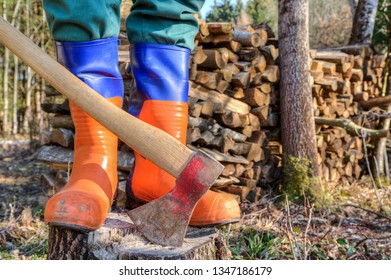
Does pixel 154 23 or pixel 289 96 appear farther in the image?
pixel 289 96

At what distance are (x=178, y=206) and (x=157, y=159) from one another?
0.51 ft

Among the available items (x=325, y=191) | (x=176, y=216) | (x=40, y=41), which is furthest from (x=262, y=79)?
(x=40, y=41)

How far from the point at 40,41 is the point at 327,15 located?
6282mm

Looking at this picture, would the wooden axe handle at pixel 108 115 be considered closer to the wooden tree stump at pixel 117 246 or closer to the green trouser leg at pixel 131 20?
the green trouser leg at pixel 131 20

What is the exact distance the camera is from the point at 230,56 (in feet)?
11.7

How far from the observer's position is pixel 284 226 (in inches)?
110

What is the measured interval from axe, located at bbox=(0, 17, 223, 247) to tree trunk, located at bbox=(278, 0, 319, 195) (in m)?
2.48

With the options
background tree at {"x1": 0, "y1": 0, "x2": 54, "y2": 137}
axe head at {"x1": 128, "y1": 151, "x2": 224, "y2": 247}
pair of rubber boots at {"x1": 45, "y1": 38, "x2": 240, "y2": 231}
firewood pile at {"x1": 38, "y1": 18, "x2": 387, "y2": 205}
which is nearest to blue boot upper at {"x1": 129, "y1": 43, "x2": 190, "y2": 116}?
pair of rubber boots at {"x1": 45, "y1": 38, "x2": 240, "y2": 231}

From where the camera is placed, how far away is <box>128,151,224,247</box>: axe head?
1.41 metres

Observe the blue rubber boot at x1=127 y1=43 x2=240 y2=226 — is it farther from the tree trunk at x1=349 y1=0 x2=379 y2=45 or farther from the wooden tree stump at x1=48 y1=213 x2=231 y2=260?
the tree trunk at x1=349 y1=0 x2=379 y2=45

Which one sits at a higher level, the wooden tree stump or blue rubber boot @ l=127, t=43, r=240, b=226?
blue rubber boot @ l=127, t=43, r=240, b=226

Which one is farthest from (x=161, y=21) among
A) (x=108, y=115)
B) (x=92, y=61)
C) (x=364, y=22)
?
(x=364, y=22)
